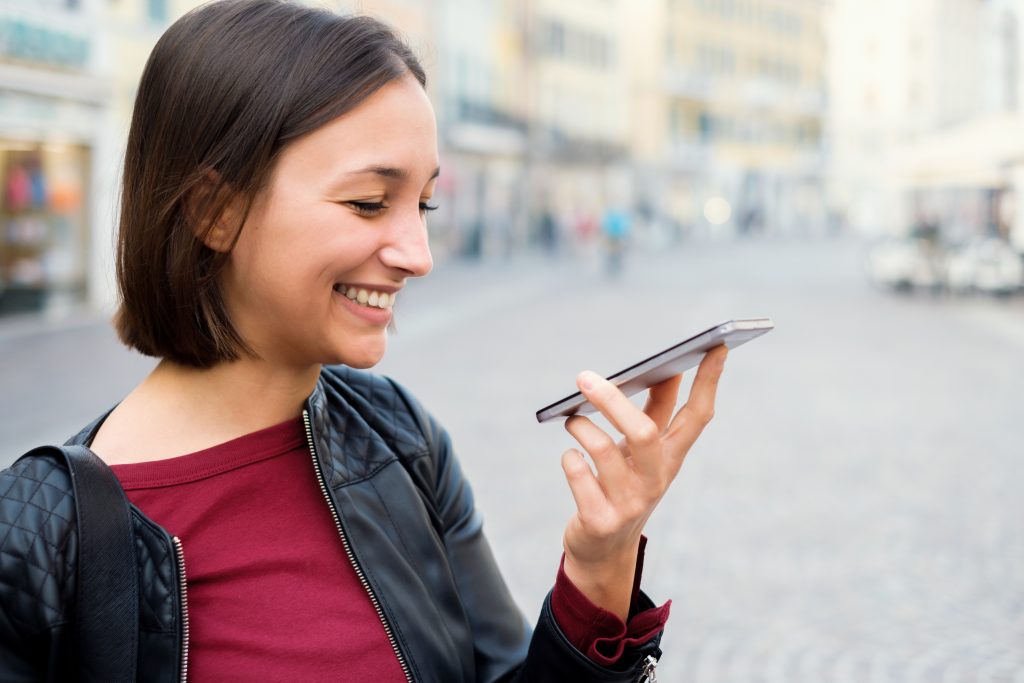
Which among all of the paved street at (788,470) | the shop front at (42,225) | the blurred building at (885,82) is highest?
the blurred building at (885,82)

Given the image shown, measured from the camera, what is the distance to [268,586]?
4.69 feet

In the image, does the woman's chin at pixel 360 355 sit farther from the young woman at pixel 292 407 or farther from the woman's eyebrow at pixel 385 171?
the woman's eyebrow at pixel 385 171

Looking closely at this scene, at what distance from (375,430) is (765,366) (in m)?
11.7

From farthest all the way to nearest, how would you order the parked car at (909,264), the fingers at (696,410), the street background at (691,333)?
the parked car at (909,264) → the street background at (691,333) → the fingers at (696,410)

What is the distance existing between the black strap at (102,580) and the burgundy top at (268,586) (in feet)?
0.36

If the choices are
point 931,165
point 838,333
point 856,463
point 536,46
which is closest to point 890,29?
point 536,46

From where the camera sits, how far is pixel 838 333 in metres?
16.3

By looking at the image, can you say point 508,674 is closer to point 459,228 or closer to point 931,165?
point 931,165

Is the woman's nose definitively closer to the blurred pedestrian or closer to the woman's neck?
the woman's neck

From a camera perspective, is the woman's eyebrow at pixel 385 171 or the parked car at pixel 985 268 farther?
the parked car at pixel 985 268

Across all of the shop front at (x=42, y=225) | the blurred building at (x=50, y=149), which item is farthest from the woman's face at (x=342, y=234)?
the shop front at (x=42, y=225)

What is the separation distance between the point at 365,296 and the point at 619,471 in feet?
1.18

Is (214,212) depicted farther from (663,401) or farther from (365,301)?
(663,401)

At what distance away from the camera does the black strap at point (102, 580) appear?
1245 millimetres
